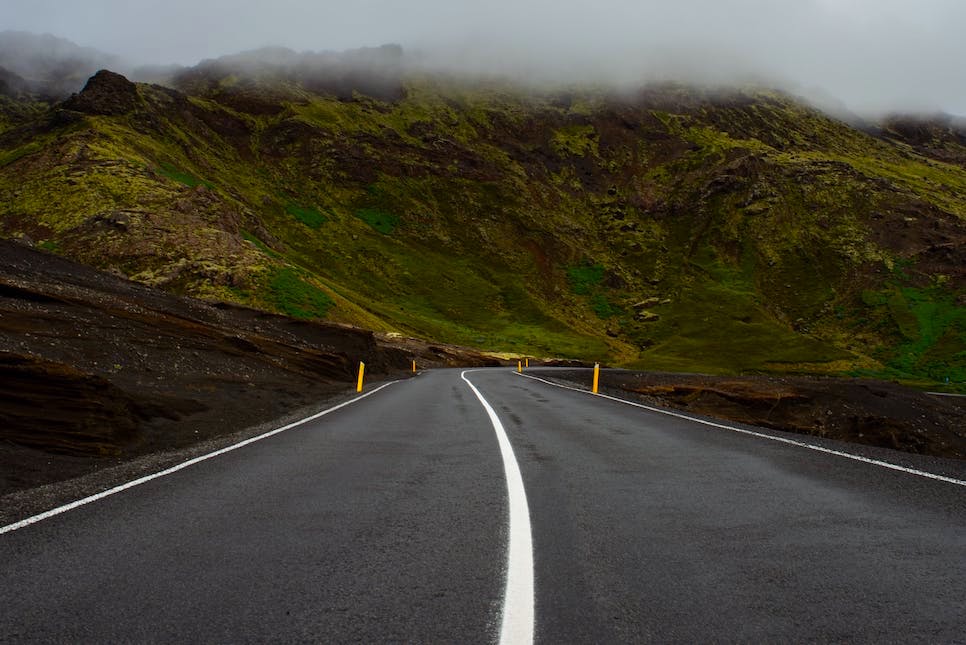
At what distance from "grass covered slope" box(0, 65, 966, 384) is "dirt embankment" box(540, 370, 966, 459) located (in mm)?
36343

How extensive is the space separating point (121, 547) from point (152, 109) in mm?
105537

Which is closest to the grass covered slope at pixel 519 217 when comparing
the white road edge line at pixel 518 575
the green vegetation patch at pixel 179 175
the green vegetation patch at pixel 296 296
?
the green vegetation patch at pixel 296 296

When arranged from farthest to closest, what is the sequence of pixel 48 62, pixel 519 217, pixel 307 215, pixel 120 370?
pixel 48 62 → pixel 519 217 → pixel 307 215 → pixel 120 370

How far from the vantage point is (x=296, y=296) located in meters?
52.6

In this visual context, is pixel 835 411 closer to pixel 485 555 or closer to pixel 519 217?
pixel 485 555

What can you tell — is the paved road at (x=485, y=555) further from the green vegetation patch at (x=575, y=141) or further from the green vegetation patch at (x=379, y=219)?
the green vegetation patch at (x=575, y=141)

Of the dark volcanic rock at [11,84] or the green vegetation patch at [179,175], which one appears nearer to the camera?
the green vegetation patch at [179,175]

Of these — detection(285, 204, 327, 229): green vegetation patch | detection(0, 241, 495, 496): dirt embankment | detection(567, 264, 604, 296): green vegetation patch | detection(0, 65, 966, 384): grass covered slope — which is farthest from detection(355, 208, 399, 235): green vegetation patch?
detection(0, 241, 495, 496): dirt embankment

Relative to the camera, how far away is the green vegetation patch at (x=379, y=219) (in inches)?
4141

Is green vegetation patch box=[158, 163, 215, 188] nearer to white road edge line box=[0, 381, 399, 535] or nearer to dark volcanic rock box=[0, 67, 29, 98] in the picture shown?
white road edge line box=[0, 381, 399, 535]

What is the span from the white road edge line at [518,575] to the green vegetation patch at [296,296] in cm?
4589

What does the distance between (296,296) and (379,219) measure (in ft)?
187

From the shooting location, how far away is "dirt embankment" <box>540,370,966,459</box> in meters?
21.6

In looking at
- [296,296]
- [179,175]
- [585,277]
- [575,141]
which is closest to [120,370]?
[296,296]
